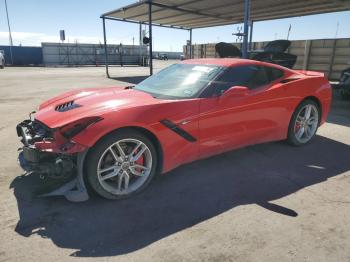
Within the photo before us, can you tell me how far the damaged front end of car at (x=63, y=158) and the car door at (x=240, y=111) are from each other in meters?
1.36

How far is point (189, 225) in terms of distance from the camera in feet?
8.80

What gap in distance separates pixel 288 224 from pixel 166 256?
116 cm

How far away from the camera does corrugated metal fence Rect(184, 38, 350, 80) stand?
1303 cm

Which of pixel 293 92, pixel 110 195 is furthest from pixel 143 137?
pixel 293 92

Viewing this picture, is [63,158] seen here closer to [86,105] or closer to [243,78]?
[86,105]

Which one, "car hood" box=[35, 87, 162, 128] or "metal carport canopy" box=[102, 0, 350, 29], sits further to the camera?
"metal carport canopy" box=[102, 0, 350, 29]

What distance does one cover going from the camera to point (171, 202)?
3.09 meters

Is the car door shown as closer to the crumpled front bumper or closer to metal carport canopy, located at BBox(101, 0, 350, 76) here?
the crumpled front bumper

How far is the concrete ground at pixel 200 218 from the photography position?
91.8 inches

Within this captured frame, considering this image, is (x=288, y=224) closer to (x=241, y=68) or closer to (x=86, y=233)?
(x=86, y=233)

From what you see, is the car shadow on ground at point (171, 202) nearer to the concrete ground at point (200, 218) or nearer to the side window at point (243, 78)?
the concrete ground at point (200, 218)

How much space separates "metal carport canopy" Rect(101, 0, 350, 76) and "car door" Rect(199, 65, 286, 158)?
19.8ft

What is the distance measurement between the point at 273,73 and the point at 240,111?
40.3 inches

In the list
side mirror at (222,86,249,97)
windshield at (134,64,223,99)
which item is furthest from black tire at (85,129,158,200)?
side mirror at (222,86,249,97)
